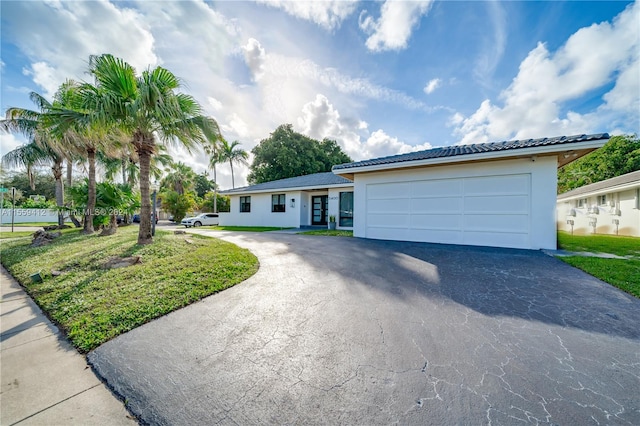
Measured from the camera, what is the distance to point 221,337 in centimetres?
266

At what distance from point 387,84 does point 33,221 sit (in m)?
40.1

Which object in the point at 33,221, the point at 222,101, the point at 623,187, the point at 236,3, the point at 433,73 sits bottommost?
the point at 33,221

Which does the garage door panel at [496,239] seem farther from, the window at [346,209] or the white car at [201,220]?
the white car at [201,220]

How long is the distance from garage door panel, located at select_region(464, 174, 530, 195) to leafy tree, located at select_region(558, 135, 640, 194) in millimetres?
25396

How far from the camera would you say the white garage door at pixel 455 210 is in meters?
7.18

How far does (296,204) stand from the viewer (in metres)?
16.1

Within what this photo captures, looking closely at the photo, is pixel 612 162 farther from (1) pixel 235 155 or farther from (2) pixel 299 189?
(1) pixel 235 155

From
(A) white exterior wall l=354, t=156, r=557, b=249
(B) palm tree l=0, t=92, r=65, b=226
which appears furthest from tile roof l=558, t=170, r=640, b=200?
(B) palm tree l=0, t=92, r=65, b=226

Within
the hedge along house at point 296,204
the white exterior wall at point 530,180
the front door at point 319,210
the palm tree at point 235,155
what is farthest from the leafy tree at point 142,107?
the palm tree at point 235,155

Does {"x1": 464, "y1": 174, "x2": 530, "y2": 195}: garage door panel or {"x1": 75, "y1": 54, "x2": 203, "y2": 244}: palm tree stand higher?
{"x1": 75, "y1": 54, "x2": 203, "y2": 244}: palm tree

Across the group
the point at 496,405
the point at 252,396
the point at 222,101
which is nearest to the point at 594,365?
the point at 496,405

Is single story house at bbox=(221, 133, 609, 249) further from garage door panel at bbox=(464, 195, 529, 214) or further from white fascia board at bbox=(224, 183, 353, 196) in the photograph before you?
white fascia board at bbox=(224, 183, 353, 196)

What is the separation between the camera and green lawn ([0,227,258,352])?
308 centimetres

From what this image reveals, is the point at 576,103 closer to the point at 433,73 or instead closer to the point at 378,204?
the point at 433,73
